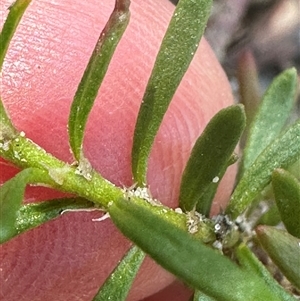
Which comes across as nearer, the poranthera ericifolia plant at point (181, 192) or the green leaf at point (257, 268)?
the poranthera ericifolia plant at point (181, 192)

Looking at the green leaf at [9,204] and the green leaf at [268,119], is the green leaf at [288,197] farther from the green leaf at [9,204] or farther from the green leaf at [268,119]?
the green leaf at [9,204]

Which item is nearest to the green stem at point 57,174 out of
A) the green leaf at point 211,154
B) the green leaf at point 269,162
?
the green leaf at point 211,154

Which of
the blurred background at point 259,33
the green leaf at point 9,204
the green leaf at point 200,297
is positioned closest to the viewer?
the green leaf at point 9,204

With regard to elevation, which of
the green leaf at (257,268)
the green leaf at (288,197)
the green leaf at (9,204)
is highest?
the green leaf at (9,204)

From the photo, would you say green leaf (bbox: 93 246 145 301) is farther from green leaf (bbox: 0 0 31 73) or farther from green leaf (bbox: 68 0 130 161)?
green leaf (bbox: 0 0 31 73)

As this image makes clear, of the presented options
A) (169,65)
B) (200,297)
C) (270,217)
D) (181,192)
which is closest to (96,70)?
(169,65)

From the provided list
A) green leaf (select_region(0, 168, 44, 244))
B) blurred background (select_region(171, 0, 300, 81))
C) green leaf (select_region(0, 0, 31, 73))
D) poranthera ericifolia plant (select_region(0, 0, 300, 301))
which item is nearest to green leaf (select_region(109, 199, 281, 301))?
poranthera ericifolia plant (select_region(0, 0, 300, 301))

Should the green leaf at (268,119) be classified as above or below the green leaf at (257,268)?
above

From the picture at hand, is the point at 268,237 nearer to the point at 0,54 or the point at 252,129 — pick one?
the point at 252,129
